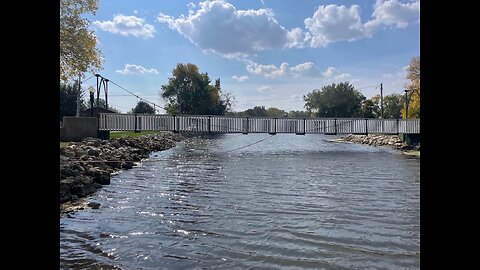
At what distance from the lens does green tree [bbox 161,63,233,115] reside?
8025cm

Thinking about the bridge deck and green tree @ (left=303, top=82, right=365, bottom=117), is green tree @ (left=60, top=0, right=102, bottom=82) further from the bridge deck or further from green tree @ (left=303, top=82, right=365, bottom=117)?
green tree @ (left=303, top=82, right=365, bottom=117)

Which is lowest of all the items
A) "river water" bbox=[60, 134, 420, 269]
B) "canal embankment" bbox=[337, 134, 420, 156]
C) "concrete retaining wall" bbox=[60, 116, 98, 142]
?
"river water" bbox=[60, 134, 420, 269]

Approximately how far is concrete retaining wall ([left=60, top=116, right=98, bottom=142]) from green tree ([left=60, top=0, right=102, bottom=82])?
1224cm

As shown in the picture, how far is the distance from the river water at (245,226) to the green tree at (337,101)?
76.9m

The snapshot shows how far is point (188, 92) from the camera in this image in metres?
80.6

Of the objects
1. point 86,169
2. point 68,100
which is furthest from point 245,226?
point 68,100

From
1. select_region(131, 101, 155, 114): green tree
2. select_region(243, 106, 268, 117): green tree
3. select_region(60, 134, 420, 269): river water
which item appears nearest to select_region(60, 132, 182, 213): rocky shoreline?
select_region(60, 134, 420, 269): river water

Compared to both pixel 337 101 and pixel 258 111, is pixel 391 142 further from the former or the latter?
pixel 258 111

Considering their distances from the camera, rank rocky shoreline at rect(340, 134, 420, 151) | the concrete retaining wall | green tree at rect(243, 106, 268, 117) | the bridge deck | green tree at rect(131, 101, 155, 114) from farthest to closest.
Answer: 1. green tree at rect(243, 106, 268, 117)
2. green tree at rect(131, 101, 155, 114)
3. rocky shoreline at rect(340, 134, 420, 151)
4. the bridge deck
5. the concrete retaining wall

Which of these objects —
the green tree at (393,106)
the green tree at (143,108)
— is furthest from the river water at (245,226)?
the green tree at (393,106)
